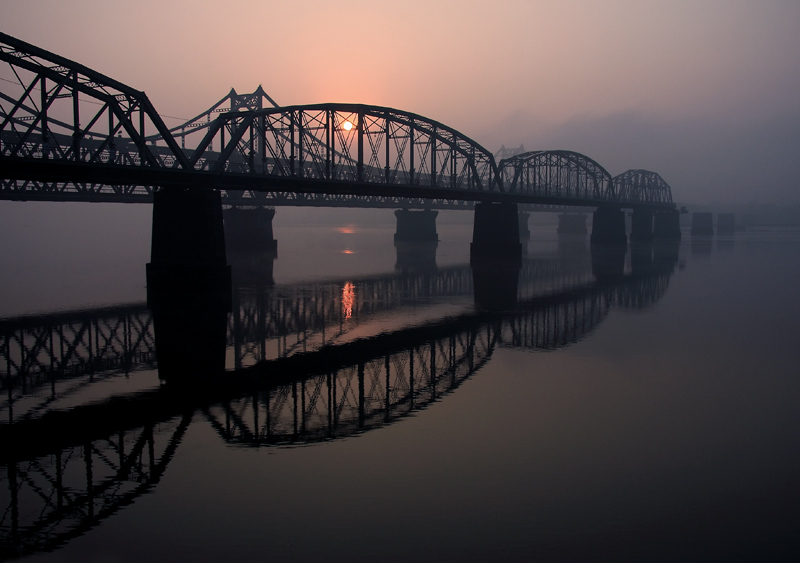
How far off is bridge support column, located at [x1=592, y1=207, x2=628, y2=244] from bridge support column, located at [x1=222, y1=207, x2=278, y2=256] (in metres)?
60.4

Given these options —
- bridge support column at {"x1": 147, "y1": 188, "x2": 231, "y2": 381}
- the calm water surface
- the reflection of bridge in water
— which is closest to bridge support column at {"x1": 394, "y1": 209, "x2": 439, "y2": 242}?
bridge support column at {"x1": 147, "y1": 188, "x2": 231, "y2": 381}

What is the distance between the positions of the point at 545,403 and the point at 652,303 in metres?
25.6

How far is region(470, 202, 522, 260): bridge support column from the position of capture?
7606 cm

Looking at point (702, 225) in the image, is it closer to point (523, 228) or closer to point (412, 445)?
point (523, 228)

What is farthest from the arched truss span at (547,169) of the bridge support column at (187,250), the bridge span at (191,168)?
Answer: the bridge support column at (187,250)

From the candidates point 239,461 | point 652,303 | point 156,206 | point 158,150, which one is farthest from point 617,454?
point 158,150

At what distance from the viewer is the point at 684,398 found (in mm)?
18000

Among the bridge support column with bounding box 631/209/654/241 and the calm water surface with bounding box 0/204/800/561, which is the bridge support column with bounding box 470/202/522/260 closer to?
the calm water surface with bounding box 0/204/800/561

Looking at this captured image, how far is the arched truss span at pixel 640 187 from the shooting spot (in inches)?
6196

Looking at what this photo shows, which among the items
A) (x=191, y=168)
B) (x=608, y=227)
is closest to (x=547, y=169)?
(x=608, y=227)

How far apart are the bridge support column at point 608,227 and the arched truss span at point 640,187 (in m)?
26.6

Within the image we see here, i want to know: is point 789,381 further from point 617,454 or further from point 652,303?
point 652,303

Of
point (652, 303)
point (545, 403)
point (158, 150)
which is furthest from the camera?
point (158, 150)

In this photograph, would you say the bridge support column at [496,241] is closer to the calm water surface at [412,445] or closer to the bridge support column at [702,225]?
the calm water surface at [412,445]
